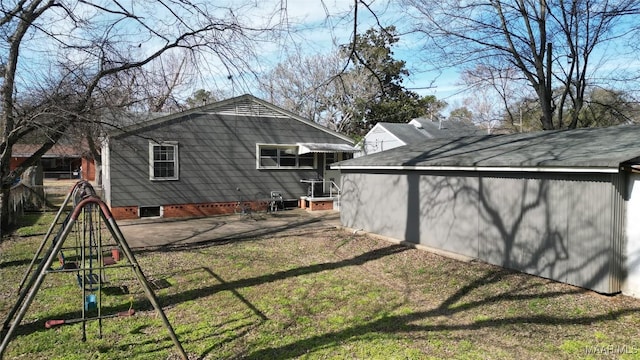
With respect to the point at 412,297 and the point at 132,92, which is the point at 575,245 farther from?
the point at 132,92

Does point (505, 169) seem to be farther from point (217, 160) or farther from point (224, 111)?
point (224, 111)

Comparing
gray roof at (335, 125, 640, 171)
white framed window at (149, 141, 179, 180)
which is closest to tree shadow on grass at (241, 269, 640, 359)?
gray roof at (335, 125, 640, 171)

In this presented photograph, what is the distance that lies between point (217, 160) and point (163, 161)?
6.15 feet

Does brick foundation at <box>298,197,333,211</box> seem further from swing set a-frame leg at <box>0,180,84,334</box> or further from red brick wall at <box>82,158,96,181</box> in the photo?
red brick wall at <box>82,158,96,181</box>

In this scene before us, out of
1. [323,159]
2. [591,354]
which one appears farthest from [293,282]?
[323,159]

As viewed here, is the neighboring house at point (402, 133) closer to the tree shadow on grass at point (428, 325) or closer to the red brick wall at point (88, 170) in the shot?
the tree shadow on grass at point (428, 325)

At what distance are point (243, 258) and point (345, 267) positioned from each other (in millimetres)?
2195

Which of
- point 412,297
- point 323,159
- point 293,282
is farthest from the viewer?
point 323,159

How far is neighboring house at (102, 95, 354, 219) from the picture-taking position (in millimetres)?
13906

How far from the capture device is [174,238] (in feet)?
35.9

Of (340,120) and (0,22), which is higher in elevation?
(340,120)

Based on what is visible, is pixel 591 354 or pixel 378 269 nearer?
pixel 591 354

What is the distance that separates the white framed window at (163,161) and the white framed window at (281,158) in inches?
120

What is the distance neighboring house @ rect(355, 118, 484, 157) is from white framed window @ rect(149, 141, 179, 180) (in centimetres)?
1148
